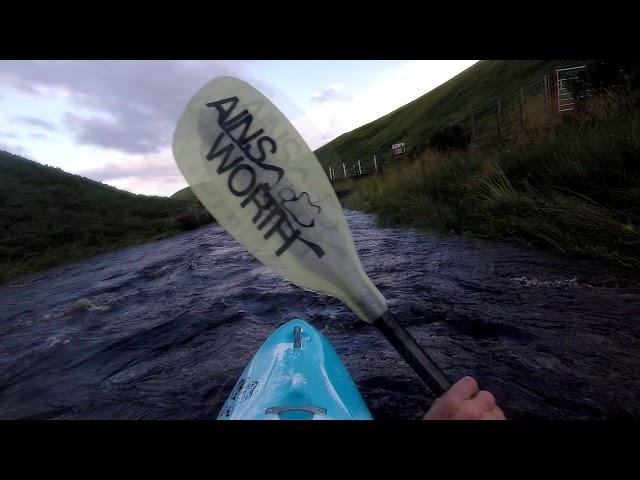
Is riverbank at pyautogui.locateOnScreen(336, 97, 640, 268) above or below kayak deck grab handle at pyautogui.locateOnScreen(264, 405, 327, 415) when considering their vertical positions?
above

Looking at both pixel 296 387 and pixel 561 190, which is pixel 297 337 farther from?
pixel 561 190

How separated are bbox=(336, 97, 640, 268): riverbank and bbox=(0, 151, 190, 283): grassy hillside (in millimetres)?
13842

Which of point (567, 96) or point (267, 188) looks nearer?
point (267, 188)

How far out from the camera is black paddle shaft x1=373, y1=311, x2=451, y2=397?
1.25 metres

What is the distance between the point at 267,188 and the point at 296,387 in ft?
3.67

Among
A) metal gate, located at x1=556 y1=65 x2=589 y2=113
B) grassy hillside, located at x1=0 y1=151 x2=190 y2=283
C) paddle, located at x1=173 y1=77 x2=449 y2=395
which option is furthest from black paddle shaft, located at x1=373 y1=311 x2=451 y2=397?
grassy hillside, located at x1=0 y1=151 x2=190 y2=283

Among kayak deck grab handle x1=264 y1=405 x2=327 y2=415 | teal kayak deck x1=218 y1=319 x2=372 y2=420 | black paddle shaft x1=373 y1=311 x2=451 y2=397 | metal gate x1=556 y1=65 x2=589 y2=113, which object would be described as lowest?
teal kayak deck x1=218 y1=319 x2=372 y2=420

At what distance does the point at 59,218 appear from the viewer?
66.7 feet

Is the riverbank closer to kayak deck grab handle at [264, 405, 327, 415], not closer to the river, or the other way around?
the river

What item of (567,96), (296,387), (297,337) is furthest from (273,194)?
(567,96)

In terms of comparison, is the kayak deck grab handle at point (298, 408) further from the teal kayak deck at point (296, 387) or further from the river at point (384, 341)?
the river at point (384, 341)
